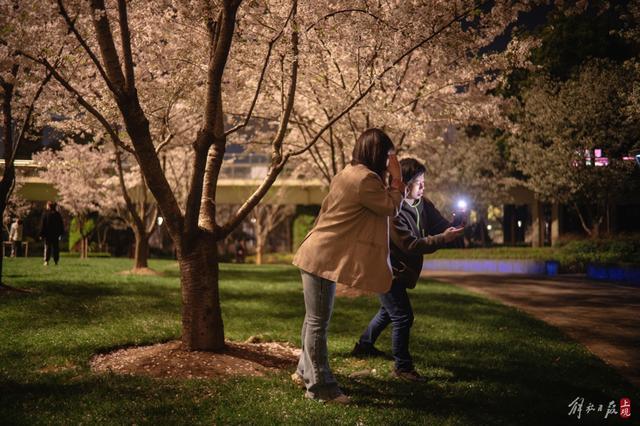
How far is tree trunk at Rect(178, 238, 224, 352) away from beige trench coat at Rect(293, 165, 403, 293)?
185 cm

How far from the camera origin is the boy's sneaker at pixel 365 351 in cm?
689

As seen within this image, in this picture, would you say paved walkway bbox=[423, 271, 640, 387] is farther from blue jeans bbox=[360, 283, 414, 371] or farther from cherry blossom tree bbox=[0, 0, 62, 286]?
cherry blossom tree bbox=[0, 0, 62, 286]

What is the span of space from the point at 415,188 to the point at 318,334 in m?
1.83

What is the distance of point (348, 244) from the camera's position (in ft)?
15.7

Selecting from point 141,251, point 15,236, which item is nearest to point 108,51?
point 141,251

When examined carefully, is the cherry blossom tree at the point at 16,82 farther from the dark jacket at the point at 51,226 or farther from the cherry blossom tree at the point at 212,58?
the dark jacket at the point at 51,226

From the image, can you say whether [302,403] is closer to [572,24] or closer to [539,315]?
[539,315]

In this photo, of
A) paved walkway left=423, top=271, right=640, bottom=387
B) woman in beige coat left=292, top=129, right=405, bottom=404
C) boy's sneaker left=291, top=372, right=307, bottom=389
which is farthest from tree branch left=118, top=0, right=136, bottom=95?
paved walkway left=423, top=271, right=640, bottom=387

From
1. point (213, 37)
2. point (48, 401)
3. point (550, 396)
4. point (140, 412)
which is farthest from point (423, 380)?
point (213, 37)

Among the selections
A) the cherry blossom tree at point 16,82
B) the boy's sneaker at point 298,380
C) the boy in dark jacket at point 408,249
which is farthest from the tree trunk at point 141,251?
the boy in dark jacket at point 408,249

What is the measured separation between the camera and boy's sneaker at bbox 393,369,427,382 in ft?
18.8

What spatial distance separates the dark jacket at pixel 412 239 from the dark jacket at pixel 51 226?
15.6m

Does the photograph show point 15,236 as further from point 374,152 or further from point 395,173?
point 395,173

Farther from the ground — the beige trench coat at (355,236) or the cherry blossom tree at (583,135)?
the cherry blossom tree at (583,135)
